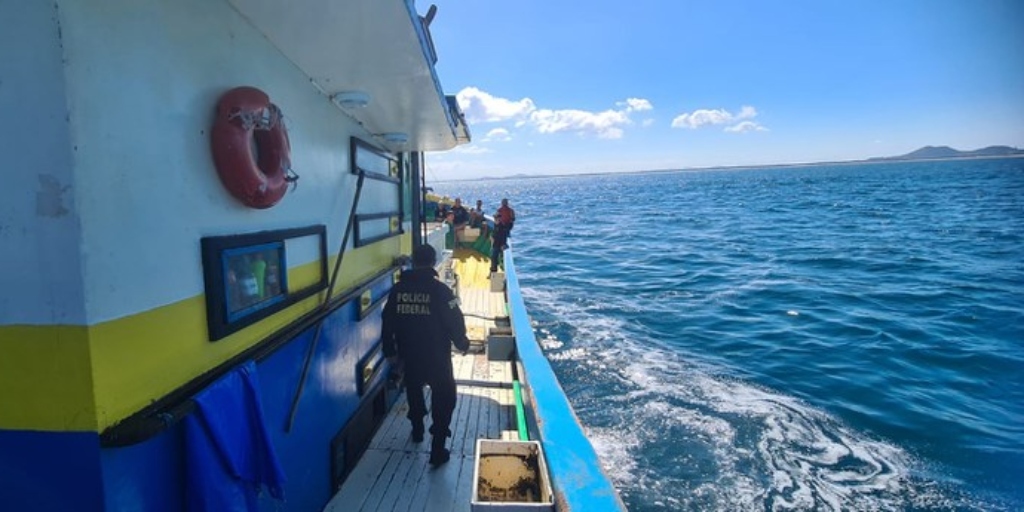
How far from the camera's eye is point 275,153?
2.61 meters

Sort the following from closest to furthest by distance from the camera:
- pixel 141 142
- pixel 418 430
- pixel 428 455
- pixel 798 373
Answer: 1. pixel 141 142
2. pixel 428 455
3. pixel 418 430
4. pixel 798 373

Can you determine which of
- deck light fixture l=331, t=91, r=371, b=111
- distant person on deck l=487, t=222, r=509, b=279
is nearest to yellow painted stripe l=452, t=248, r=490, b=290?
distant person on deck l=487, t=222, r=509, b=279

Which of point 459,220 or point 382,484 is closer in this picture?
point 382,484

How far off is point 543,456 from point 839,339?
34.5ft

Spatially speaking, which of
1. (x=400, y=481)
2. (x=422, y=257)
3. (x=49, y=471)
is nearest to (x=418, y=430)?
(x=400, y=481)

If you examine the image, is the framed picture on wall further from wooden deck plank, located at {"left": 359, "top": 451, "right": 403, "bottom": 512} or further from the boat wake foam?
the boat wake foam

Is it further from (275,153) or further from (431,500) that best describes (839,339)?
(275,153)

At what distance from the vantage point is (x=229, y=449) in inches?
85.9

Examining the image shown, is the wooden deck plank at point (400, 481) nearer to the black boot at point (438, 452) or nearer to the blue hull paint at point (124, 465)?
the black boot at point (438, 452)

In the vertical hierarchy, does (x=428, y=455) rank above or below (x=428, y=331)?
below

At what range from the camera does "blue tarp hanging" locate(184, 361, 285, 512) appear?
81.1 inches

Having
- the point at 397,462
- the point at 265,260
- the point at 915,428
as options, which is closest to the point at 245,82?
the point at 265,260

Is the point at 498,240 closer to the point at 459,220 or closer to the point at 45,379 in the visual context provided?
the point at 459,220

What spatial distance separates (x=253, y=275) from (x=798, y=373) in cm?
982
